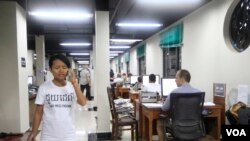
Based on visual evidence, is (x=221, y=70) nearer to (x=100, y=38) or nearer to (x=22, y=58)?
(x=100, y=38)

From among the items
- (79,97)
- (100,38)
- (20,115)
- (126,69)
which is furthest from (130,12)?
(126,69)

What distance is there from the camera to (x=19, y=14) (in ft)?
17.2

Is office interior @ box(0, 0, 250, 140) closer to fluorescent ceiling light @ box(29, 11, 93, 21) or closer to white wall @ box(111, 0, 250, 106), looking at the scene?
white wall @ box(111, 0, 250, 106)

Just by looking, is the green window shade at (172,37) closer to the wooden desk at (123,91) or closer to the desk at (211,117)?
the wooden desk at (123,91)

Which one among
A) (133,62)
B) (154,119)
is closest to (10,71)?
(154,119)

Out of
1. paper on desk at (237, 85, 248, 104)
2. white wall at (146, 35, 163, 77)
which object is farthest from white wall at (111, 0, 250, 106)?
white wall at (146, 35, 163, 77)

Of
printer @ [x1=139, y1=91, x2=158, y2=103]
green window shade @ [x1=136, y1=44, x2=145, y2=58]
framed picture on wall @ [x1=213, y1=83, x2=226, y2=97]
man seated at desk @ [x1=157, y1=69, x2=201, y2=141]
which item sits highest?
green window shade @ [x1=136, y1=44, x2=145, y2=58]

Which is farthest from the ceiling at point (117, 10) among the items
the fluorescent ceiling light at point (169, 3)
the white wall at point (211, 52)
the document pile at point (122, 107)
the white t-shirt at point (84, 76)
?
the white t-shirt at point (84, 76)

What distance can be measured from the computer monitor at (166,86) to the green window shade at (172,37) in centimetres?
272

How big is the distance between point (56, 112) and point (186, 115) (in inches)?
73.3

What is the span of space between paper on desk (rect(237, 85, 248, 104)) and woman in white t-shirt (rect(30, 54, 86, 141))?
2868mm

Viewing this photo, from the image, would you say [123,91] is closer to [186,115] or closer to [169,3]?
[169,3]

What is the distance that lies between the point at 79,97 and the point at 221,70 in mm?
3526

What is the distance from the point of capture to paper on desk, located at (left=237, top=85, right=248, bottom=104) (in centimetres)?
383
